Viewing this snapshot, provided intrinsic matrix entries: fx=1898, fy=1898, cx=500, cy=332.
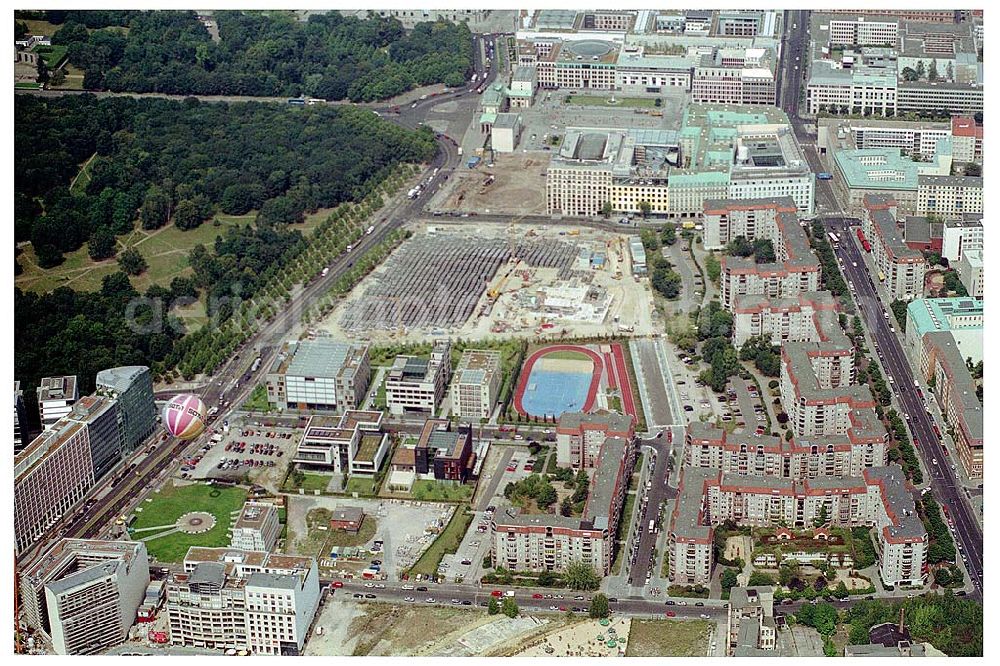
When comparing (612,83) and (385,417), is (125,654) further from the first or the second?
(612,83)

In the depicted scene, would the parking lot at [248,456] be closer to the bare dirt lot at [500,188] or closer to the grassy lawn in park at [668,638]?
the grassy lawn in park at [668,638]

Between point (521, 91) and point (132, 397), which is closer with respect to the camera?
point (132, 397)

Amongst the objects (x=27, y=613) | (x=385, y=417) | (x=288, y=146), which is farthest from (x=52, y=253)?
(x=27, y=613)

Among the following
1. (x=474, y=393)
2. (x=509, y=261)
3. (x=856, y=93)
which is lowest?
(x=474, y=393)

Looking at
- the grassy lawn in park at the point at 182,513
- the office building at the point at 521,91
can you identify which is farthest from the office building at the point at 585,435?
the office building at the point at 521,91

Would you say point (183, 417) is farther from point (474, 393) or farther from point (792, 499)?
point (792, 499)

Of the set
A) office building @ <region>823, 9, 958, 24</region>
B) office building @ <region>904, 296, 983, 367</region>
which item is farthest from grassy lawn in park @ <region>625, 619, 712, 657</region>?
office building @ <region>823, 9, 958, 24</region>

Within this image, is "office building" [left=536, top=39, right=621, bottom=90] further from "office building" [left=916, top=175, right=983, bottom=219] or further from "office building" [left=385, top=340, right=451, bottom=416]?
"office building" [left=385, top=340, right=451, bottom=416]

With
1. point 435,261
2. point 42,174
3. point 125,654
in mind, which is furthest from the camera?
point 42,174

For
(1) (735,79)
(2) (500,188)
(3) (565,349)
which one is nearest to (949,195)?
(1) (735,79)
